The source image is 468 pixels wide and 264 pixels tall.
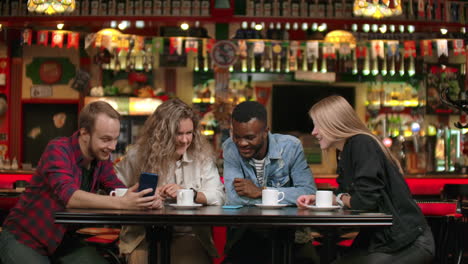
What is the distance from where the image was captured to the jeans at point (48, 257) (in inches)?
128

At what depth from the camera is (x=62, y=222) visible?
118 inches

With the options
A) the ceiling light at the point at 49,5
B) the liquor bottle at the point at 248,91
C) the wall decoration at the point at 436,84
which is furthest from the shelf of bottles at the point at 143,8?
the wall decoration at the point at 436,84

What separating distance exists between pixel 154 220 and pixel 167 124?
Answer: 921 millimetres

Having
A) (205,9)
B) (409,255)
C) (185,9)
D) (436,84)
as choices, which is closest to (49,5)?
(185,9)

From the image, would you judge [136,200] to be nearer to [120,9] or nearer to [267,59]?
[120,9]

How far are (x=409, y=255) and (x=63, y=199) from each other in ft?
5.41

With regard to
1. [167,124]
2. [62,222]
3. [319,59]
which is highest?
[319,59]

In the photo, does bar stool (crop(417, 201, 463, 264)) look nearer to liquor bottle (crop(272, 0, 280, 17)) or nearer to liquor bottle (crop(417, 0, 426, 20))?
liquor bottle (crop(417, 0, 426, 20))

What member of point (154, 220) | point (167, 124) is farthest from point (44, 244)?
→ point (167, 124)

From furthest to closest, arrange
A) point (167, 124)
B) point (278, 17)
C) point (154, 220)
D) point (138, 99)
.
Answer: point (138, 99) → point (278, 17) → point (167, 124) → point (154, 220)

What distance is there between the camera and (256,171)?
398 cm

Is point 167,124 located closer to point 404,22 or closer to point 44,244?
point 44,244

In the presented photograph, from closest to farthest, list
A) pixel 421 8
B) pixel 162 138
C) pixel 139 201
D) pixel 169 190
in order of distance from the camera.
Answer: pixel 139 201 → pixel 169 190 → pixel 162 138 → pixel 421 8

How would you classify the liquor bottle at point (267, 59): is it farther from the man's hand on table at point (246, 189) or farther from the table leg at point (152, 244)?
the table leg at point (152, 244)
